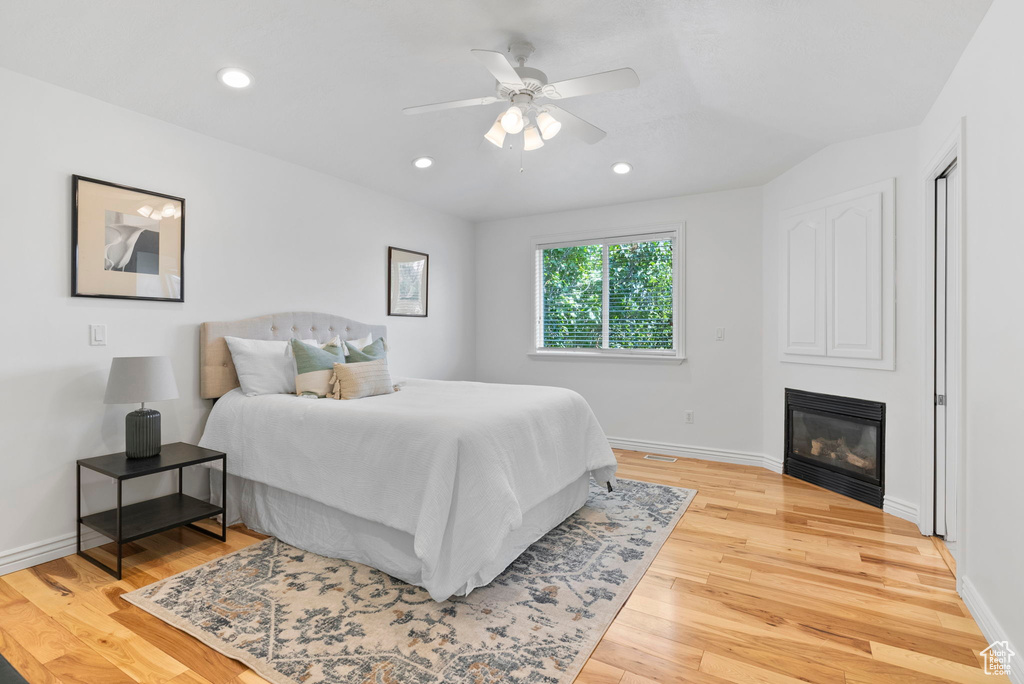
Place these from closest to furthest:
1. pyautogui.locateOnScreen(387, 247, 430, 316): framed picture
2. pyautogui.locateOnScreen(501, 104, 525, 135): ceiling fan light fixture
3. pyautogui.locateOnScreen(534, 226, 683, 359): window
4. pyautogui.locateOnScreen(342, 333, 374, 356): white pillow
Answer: pyautogui.locateOnScreen(501, 104, 525, 135): ceiling fan light fixture, pyautogui.locateOnScreen(342, 333, 374, 356): white pillow, pyautogui.locateOnScreen(387, 247, 430, 316): framed picture, pyautogui.locateOnScreen(534, 226, 683, 359): window

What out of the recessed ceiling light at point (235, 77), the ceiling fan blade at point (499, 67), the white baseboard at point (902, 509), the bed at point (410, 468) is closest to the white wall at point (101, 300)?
the bed at point (410, 468)

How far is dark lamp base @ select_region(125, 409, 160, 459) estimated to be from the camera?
2.62 metres

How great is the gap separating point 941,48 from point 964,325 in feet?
4.08

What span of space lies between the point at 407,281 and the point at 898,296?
12.1 feet

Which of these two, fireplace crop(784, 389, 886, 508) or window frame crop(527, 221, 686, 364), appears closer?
fireplace crop(784, 389, 886, 508)

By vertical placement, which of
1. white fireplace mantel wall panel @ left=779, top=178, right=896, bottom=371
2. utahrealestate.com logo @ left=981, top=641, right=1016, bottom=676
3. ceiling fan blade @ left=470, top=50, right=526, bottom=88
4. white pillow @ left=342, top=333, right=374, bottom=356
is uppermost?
ceiling fan blade @ left=470, top=50, right=526, bottom=88

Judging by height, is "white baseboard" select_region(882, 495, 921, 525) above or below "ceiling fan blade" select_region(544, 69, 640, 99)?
below

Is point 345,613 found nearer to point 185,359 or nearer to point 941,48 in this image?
point 185,359

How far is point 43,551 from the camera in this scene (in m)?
2.54

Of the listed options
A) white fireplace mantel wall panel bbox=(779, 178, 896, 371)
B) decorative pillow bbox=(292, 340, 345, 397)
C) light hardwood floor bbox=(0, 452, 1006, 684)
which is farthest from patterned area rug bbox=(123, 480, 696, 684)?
white fireplace mantel wall panel bbox=(779, 178, 896, 371)

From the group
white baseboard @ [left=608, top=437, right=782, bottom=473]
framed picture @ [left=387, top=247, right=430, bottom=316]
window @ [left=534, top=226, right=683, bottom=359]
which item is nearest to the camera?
white baseboard @ [left=608, top=437, right=782, bottom=473]

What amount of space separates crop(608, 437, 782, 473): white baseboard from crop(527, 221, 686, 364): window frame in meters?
0.78

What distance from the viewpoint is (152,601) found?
216cm

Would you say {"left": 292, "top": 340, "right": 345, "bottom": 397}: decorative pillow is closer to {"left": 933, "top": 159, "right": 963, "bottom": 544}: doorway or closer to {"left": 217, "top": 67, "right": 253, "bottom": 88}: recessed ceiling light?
{"left": 217, "top": 67, "right": 253, "bottom": 88}: recessed ceiling light
